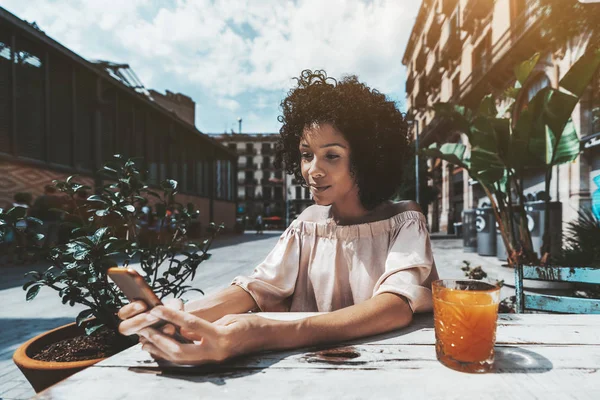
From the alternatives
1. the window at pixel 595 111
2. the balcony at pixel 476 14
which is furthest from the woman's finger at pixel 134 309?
the balcony at pixel 476 14

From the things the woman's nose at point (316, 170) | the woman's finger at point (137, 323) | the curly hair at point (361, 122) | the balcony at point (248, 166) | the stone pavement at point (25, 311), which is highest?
the balcony at point (248, 166)

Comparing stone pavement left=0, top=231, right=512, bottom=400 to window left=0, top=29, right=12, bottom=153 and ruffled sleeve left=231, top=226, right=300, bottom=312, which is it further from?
window left=0, top=29, right=12, bottom=153

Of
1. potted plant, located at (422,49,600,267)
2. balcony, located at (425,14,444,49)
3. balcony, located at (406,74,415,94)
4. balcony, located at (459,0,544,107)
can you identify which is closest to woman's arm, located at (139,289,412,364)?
potted plant, located at (422,49,600,267)

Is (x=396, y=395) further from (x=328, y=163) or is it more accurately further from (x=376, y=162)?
(x=376, y=162)

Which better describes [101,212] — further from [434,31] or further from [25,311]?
[434,31]

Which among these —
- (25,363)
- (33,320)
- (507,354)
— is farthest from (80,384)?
(33,320)

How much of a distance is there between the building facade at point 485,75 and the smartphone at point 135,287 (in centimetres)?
181

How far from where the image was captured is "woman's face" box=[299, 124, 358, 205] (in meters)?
1.37

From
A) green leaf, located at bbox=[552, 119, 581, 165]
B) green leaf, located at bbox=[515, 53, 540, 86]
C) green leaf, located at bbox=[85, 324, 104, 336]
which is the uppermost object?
green leaf, located at bbox=[515, 53, 540, 86]

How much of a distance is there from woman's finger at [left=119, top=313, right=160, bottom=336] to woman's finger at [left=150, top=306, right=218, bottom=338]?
0.01m

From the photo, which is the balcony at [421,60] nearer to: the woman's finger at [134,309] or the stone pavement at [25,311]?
the stone pavement at [25,311]

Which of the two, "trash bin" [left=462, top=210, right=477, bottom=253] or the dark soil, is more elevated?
the dark soil

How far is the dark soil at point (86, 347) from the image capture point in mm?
1703

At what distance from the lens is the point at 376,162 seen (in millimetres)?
1504
